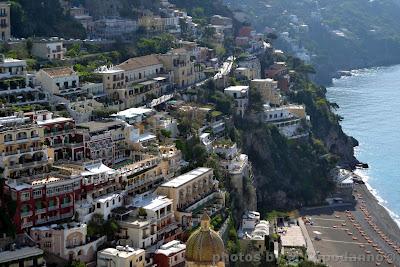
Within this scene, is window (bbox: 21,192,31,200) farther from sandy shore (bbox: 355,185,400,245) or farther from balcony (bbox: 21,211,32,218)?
sandy shore (bbox: 355,185,400,245)

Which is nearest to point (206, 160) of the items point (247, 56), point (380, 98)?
point (247, 56)

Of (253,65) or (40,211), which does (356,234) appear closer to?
(253,65)

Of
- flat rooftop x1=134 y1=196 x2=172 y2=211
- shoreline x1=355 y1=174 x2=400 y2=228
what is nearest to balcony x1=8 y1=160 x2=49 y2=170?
flat rooftop x1=134 y1=196 x2=172 y2=211

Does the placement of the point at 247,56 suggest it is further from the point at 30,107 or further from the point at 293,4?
the point at 293,4

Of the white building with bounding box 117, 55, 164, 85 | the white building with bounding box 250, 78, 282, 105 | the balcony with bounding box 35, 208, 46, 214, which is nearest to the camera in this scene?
the balcony with bounding box 35, 208, 46, 214

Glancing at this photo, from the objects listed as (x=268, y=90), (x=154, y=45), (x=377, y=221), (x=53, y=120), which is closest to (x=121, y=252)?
(x=53, y=120)

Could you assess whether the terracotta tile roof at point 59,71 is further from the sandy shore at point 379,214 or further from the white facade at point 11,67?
the sandy shore at point 379,214
